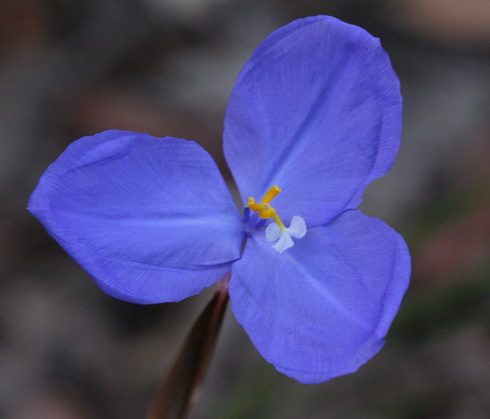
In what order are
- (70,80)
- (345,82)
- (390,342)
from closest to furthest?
(345,82) < (390,342) < (70,80)

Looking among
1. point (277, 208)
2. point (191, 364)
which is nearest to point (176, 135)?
point (277, 208)

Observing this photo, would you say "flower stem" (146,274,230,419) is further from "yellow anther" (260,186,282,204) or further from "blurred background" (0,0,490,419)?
"blurred background" (0,0,490,419)

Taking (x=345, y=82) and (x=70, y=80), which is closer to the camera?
(x=345, y=82)

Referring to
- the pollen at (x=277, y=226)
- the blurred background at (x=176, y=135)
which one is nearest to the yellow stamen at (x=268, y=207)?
the pollen at (x=277, y=226)

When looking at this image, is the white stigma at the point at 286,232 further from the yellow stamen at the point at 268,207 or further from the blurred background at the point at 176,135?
the blurred background at the point at 176,135

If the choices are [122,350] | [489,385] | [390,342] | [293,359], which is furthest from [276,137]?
[489,385]

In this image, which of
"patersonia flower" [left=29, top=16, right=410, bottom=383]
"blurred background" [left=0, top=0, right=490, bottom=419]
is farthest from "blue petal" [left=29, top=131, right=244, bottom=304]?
"blurred background" [left=0, top=0, right=490, bottom=419]

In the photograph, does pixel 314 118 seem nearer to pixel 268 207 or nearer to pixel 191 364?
pixel 268 207

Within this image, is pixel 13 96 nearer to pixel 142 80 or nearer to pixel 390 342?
pixel 142 80
